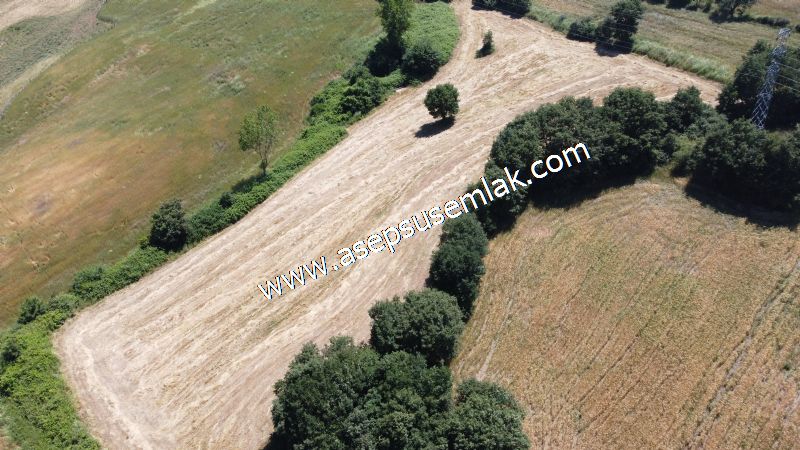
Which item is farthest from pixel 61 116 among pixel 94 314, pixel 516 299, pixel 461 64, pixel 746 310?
pixel 746 310

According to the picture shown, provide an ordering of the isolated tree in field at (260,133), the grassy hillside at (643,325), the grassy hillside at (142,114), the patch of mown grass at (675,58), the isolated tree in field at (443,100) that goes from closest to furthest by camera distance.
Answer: the grassy hillside at (643,325)
the grassy hillside at (142,114)
the isolated tree in field at (260,133)
the isolated tree in field at (443,100)
the patch of mown grass at (675,58)

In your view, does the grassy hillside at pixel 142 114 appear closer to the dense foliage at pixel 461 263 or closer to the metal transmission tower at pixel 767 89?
the dense foliage at pixel 461 263

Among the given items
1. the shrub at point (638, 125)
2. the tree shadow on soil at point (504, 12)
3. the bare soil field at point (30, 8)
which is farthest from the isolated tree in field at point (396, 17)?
the bare soil field at point (30, 8)

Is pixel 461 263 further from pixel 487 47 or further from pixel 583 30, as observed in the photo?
pixel 583 30

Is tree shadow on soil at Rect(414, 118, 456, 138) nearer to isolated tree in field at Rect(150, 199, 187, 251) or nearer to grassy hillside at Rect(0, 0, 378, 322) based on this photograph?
grassy hillside at Rect(0, 0, 378, 322)

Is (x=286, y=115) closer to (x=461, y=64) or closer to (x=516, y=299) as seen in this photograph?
(x=461, y=64)

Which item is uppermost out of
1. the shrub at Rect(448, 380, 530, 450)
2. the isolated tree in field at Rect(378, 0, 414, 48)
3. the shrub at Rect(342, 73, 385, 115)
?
the isolated tree in field at Rect(378, 0, 414, 48)

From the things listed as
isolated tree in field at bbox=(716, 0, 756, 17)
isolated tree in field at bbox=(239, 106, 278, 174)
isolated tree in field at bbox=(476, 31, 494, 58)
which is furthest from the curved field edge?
isolated tree in field at bbox=(716, 0, 756, 17)
